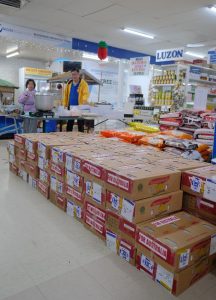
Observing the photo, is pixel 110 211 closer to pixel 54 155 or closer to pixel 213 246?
pixel 213 246

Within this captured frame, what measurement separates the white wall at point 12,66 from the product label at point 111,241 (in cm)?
1291

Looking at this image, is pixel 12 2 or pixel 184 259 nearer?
pixel 184 259

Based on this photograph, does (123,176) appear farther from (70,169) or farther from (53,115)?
(53,115)

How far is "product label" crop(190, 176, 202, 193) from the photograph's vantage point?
210 cm

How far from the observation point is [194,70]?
6.38m

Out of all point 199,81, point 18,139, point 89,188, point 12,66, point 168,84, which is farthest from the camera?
point 12,66

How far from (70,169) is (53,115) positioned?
281 centimetres

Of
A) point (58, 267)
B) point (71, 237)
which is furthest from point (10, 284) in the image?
point (71, 237)

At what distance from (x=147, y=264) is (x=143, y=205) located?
394mm

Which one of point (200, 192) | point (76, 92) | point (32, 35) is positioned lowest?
point (200, 192)

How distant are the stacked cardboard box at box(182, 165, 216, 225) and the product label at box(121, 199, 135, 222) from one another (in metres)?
0.53

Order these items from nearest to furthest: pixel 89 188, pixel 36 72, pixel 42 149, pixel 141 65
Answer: pixel 89 188, pixel 42 149, pixel 141 65, pixel 36 72

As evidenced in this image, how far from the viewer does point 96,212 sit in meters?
2.35

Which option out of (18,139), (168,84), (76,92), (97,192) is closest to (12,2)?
(76,92)
